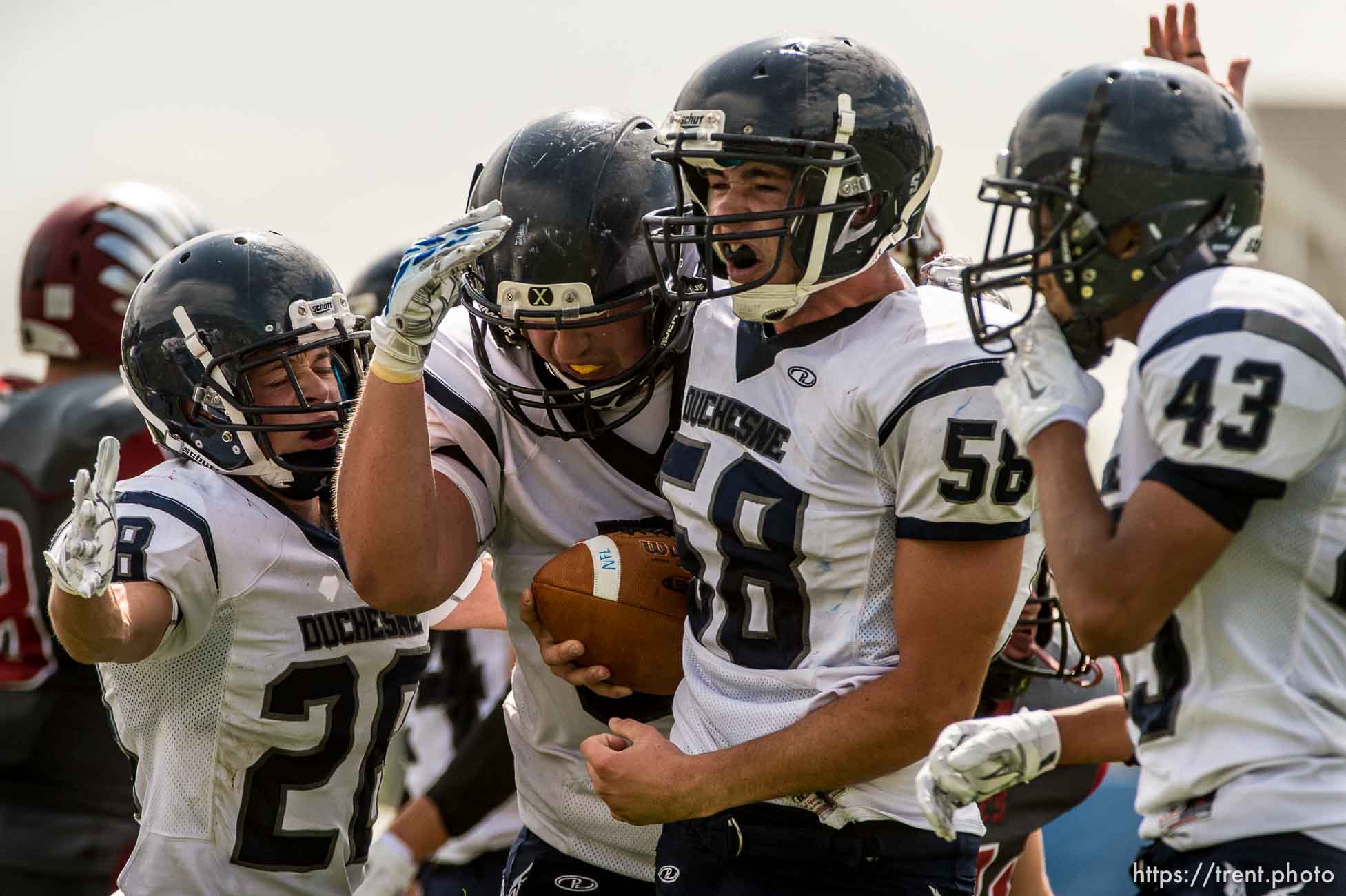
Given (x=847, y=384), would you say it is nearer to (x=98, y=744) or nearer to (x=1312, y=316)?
(x=1312, y=316)

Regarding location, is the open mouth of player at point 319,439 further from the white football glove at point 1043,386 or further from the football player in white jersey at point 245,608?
the white football glove at point 1043,386

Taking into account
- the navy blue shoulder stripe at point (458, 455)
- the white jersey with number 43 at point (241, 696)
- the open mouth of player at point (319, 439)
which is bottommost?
the white jersey with number 43 at point (241, 696)

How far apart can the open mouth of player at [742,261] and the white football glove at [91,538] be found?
1078 millimetres

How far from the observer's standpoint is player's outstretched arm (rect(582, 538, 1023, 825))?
2502 millimetres

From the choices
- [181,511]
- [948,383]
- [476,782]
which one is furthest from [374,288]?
[948,383]

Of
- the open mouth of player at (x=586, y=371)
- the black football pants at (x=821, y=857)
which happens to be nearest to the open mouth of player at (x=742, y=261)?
the open mouth of player at (x=586, y=371)

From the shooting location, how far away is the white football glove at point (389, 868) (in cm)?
344

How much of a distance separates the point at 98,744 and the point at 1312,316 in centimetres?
338

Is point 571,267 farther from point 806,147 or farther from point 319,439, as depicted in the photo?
point 319,439

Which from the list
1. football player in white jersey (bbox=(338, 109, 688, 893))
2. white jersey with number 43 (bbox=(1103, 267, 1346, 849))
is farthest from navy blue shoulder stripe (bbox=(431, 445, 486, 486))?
white jersey with number 43 (bbox=(1103, 267, 1346, 849))

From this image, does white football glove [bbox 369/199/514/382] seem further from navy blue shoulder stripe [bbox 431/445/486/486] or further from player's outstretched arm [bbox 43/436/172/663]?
player's outstretched arm [bbox 43/436/172/663]

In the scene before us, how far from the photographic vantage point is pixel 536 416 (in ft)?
10.0

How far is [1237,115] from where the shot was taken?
2318mm

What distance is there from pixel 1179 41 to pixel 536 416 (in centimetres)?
139
